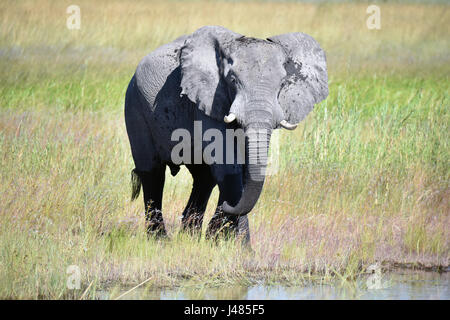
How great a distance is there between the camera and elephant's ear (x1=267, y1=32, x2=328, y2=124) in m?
7.81

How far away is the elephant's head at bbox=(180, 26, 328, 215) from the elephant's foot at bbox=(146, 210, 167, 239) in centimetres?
133

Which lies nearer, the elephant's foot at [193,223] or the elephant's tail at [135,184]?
the elephant's foot at [193,223]

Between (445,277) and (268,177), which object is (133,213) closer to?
(268,177)

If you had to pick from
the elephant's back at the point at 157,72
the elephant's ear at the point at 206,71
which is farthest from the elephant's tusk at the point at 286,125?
the elephant's back at the point at 157,72

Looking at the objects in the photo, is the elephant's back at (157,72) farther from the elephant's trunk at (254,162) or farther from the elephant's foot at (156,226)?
the elephant's trunk at (254,162)

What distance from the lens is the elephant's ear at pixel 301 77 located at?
7.81 meters

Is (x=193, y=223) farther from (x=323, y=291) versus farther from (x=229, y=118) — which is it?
(x=323, y=291)

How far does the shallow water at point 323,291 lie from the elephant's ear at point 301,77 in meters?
1.48

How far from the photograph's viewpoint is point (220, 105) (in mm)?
7809

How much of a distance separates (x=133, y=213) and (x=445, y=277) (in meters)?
3.28

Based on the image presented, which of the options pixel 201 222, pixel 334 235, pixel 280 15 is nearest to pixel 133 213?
pixel 201 222

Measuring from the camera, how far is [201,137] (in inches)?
321

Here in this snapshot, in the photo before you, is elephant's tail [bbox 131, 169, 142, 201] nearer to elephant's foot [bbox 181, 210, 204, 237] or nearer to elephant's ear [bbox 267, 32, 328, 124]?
elephant's foot [bbox 181, 210, 204, 237]

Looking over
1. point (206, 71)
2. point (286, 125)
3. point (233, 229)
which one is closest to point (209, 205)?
point (233, 229)
